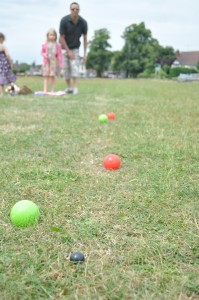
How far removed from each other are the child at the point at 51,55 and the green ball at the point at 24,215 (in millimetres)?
7822

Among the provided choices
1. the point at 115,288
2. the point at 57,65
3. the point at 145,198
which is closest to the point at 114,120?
the point at 145,198

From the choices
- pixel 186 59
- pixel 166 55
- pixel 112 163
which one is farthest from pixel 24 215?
pixel 186 59

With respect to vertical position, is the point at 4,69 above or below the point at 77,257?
above

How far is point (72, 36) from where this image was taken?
8.90 m

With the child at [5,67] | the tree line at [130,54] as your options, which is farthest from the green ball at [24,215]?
the tree line at [130,54]

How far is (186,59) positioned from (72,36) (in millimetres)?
74188

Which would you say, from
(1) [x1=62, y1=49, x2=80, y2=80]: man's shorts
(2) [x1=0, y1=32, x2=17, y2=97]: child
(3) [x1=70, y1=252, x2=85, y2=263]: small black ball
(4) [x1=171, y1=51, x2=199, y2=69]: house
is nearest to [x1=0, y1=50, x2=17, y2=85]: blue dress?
(2) [x1=0, y1=32, x2=17, y2=97]: child

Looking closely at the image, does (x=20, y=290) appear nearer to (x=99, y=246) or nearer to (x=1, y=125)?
(x=99, y=246)

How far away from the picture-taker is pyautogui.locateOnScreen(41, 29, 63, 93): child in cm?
932

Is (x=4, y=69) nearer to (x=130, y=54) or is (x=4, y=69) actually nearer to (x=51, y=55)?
(x=51, y=55)

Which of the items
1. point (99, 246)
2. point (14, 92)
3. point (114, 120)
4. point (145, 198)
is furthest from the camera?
point (14, 92)

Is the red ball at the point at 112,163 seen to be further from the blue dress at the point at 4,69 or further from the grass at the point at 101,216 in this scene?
the blue dress at the point at 4,69

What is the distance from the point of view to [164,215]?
2137 millimetres

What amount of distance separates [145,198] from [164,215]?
0.88ft
